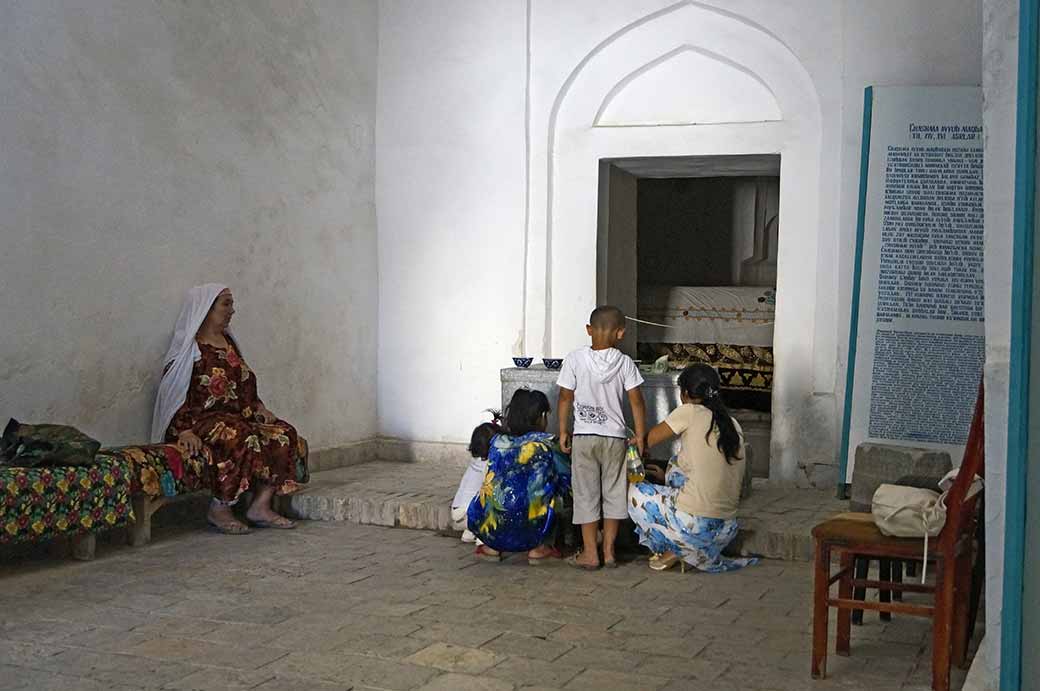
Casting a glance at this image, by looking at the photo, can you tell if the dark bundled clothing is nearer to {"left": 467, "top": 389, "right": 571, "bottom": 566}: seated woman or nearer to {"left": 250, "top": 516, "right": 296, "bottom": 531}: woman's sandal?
{"left": 250, "top": 516, "right": 296, "bottom": 531}: woman's sandal

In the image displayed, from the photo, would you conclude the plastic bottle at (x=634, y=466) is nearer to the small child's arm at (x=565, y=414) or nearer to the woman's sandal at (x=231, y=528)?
the small child's arm at (x=565, y=414)

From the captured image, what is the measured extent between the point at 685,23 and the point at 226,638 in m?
6.32

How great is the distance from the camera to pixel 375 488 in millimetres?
8898

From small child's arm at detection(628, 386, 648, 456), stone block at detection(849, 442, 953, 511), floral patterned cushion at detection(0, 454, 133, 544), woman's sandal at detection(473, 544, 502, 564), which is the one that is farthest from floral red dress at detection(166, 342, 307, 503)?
stone block at detection(849, 442, 953, 511)

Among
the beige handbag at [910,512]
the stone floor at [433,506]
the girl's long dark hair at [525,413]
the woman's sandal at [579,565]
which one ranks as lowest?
the woman's sandal at [579,565]

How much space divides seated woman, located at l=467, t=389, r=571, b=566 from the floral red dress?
1688mm

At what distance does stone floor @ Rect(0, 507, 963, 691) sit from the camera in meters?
4.91

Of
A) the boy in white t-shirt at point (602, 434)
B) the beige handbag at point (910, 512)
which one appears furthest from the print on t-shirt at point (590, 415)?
the beige handbag at point (910, 512)

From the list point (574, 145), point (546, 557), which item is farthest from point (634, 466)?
point (574, 145)

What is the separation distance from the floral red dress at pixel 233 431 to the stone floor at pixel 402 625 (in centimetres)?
54

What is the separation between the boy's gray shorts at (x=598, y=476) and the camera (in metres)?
6.96

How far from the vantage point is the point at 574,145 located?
10.1 meters

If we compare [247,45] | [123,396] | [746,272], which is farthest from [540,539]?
[746,272]

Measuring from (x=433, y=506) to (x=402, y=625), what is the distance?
2.50 metres
